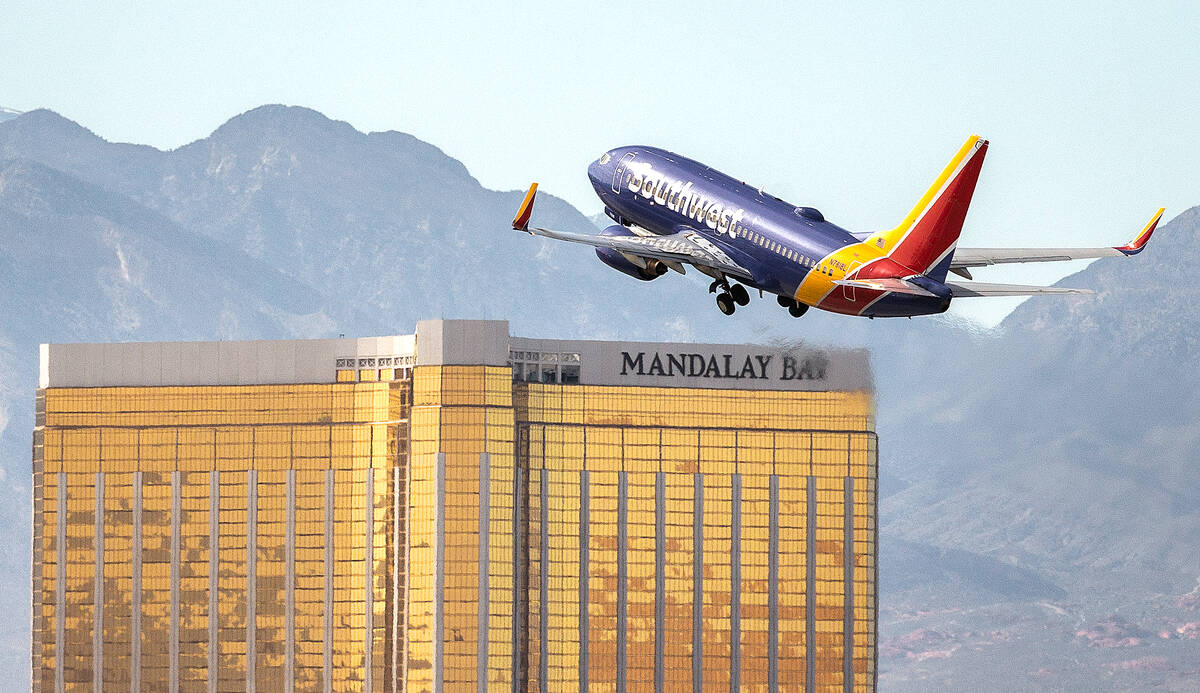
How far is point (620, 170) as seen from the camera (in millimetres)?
147250

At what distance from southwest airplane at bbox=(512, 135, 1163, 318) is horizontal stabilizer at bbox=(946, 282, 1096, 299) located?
8.2 inches

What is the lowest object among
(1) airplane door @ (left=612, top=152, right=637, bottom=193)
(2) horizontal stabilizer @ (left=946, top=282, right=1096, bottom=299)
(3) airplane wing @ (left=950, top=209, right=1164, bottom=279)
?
(2) horizontal stabilizer @ (left=946, top=282, right=1096, bottom=299)

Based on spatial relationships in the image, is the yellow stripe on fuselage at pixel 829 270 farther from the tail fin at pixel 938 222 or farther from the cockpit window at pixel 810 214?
the cockpit window at pixel 810 214

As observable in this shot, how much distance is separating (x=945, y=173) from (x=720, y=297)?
598 inches

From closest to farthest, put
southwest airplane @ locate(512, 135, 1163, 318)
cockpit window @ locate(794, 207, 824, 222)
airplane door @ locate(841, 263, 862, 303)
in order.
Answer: southwest airplane @ locate(512, 135, 1163, 318)
airplane door @ locate(841, 263, 862, 303)
cockpit window @ locate(794, 207, 824, 222)

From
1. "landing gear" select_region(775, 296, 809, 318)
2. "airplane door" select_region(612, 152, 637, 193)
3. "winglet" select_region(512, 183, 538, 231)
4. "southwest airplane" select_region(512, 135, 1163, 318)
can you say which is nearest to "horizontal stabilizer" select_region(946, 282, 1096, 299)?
"southwest airplane" select_region(512, 135, 1163, 318)

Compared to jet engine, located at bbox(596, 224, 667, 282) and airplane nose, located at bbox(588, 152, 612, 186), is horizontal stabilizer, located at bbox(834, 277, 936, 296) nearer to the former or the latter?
jet engine, located at bbox(596, 224, 667, 282)

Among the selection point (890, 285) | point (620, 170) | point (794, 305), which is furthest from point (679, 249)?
point (620, 170)

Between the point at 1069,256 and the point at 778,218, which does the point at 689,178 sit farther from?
the point at 1069,256

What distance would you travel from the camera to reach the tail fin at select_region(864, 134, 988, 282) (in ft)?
403

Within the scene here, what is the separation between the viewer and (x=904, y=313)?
118688 mm

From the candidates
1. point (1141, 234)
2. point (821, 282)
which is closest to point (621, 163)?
point (821, 282)

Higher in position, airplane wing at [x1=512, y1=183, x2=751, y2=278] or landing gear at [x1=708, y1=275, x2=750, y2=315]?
airplane wing at [x1=512, y1=183, x2=751, y2=278]

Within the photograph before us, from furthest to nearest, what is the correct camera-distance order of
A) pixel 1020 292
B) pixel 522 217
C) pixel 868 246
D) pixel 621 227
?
pixel 621 227, pixel 868 246, pixel 522 217, pixel 1020 292
